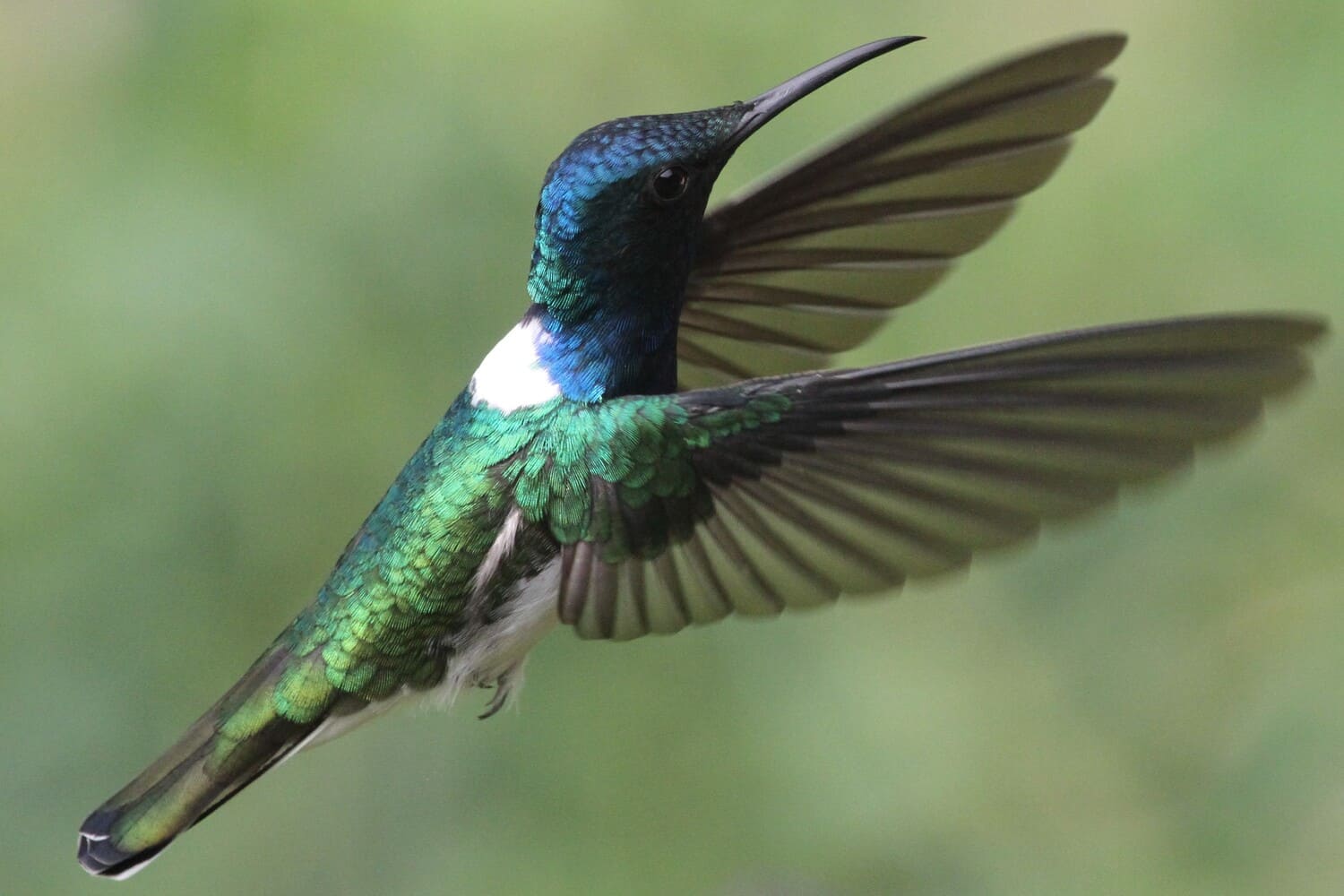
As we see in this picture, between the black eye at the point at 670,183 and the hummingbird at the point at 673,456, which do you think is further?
the black eye at the point at 670,183

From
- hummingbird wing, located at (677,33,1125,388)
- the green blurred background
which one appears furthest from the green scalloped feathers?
the green blurred background

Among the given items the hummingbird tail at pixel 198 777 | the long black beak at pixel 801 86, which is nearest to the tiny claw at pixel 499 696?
the hummingbird tail at pixel 198 777

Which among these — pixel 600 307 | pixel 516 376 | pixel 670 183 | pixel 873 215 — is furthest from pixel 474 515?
pixel 873 215

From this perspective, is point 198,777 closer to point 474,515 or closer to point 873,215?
point 474,515

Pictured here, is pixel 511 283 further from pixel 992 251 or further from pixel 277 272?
pixel 992 251

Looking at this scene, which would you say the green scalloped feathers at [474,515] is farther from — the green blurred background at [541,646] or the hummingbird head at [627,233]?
the green blurred background at [541,646]

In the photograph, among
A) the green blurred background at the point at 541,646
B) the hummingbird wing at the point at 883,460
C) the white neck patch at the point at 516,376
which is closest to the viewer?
the hummingbird wing at the point at 883,460

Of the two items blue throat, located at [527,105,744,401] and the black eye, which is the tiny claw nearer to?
blue throat, located at [527,105,744,401]
